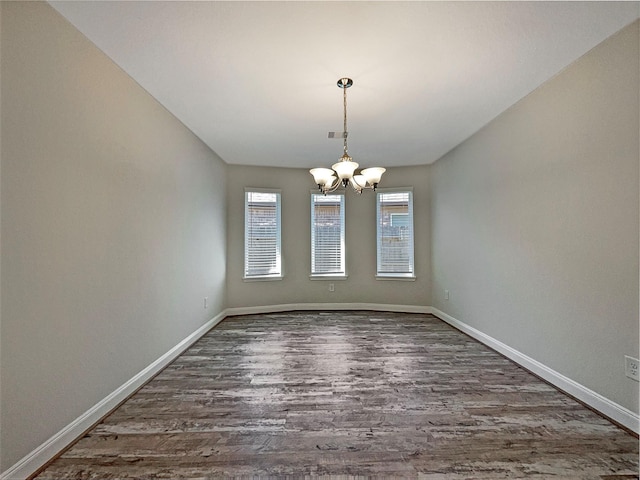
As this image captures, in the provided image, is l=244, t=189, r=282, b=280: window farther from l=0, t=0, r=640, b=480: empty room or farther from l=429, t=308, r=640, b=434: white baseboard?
l=429, t=308, r=640, b=434: white baseboard

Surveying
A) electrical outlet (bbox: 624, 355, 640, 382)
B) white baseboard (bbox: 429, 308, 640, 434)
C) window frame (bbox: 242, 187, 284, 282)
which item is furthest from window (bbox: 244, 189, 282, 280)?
electrical outlet (bbox: 624, 355, 640, 382)

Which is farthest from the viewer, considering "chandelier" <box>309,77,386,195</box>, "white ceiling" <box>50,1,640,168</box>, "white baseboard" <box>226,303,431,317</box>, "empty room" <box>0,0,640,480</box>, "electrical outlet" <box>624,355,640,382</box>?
"white baseboard" <box>226,303,431,317</box>

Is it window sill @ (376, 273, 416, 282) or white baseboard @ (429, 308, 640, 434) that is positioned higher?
window sill @ (376, 273, 416, 282)

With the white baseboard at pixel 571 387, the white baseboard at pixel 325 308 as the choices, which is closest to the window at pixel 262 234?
the white baseboard at pixel 325 308

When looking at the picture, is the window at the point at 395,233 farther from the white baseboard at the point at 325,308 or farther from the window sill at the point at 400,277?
the white baseboard at the point at 325,308

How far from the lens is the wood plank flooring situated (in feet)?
5.19

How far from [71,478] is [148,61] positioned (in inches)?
106

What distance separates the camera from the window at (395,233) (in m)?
5.14

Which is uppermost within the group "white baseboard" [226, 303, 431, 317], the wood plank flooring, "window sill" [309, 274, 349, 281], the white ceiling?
the white ceiling

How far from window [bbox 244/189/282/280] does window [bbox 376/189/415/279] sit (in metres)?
1.84

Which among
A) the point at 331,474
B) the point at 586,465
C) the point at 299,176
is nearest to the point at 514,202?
the point at 586,465

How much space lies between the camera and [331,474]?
60.4 inches

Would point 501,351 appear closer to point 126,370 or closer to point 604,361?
point 604,361

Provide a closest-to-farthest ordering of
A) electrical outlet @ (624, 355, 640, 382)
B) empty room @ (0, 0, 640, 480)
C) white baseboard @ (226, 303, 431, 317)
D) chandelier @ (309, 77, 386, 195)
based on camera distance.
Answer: empty room @ (0, 0, 640, 480) < electrical outlet @ (624, 355, 640, 382) < chandelier @ (309, 77, 386, 195) < white baseboard @ (226, 303, 431, 317)
